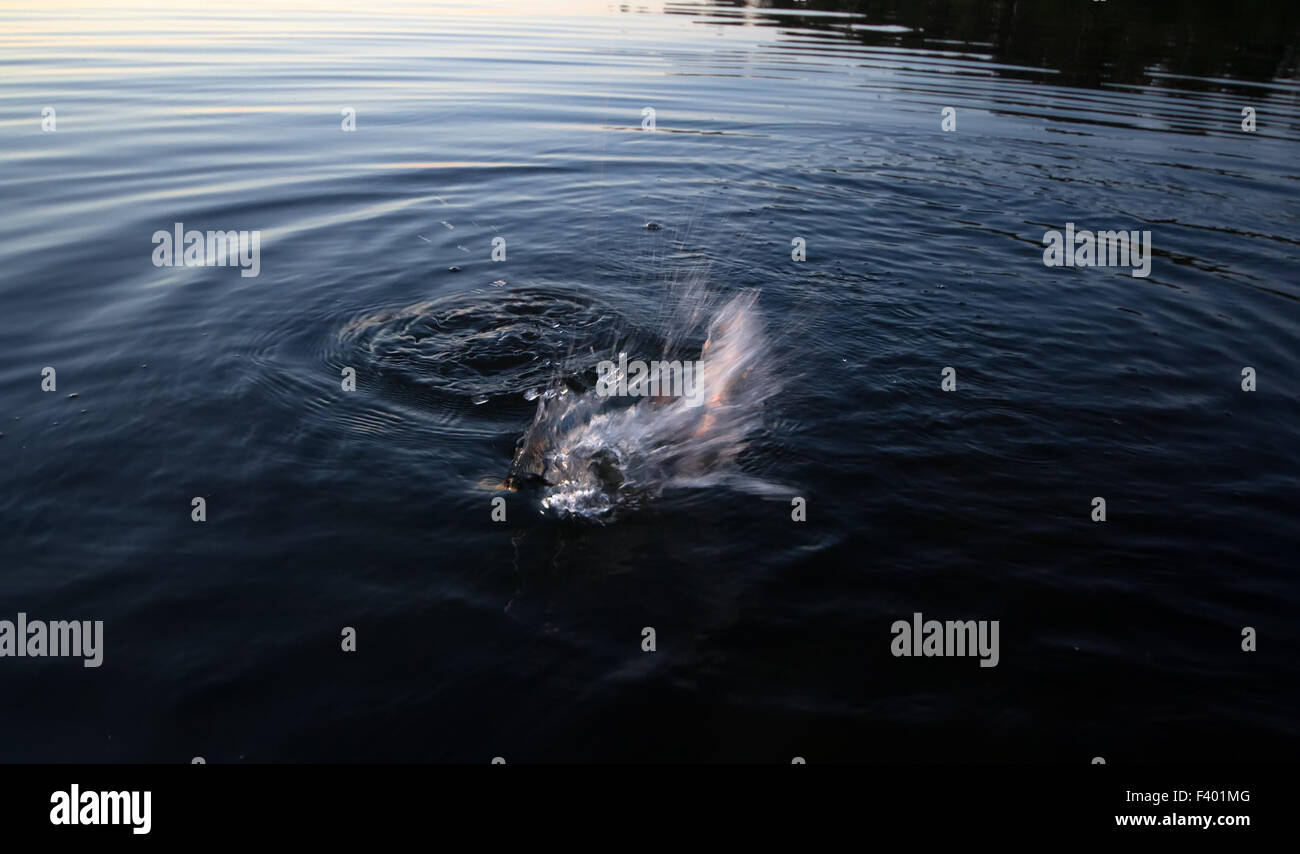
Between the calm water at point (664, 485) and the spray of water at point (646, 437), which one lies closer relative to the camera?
the calm water at point (664, 485)

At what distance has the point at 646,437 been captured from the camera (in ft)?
24.3

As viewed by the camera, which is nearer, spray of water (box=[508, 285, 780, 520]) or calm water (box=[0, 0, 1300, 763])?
calm water (box=[0, 0, 1300, 763])

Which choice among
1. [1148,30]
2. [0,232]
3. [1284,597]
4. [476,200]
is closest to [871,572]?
[1284,597]

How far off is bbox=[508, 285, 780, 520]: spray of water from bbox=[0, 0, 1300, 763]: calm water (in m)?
0.19

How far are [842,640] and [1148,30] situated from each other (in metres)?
41.9

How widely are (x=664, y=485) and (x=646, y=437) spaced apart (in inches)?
30.0

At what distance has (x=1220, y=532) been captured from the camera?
→ 616 cm

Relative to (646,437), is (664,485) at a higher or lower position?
lower

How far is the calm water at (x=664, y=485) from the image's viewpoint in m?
4.76

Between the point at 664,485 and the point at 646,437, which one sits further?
the point at 646,437

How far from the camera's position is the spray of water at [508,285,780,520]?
6.67 m

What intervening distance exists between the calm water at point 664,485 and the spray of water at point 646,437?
19 centimetres

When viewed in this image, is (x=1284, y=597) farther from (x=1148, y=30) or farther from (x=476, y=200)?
(x=1148, y=30)

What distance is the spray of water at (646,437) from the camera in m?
6.67
